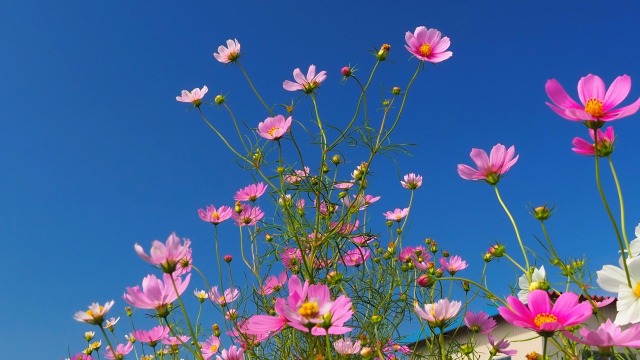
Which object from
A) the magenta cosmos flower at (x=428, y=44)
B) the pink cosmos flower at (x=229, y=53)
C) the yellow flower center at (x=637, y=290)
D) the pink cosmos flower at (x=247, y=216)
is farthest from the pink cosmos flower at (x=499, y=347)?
the pink cosmos flower at (x=229, y=53)

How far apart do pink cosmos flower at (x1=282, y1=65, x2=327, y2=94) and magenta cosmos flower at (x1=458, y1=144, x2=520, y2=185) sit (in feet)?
2.05

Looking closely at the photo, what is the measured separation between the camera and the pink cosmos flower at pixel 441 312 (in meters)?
0.97

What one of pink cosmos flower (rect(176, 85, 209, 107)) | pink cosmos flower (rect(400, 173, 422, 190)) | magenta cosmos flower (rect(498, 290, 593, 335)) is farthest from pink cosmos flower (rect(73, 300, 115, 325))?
pink cosmos flower (rect(400, 173, 422, 190))

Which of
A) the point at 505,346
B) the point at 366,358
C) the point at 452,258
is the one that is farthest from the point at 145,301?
the point at 452,258

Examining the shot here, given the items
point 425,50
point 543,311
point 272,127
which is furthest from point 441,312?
point 425,50

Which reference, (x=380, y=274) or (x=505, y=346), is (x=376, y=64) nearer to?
(x=380, y=274)

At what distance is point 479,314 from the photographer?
4.23ft

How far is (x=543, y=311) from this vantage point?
2.64 feet

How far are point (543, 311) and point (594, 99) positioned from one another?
0.31m

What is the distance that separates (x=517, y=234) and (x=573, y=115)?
24 cm

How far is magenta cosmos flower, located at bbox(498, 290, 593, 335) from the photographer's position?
30.8 inches

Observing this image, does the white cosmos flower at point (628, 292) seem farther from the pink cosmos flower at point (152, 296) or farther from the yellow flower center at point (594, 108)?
the pink cosmos flower at point (152, 296)

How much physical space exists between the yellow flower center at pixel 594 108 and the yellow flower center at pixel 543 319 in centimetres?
28

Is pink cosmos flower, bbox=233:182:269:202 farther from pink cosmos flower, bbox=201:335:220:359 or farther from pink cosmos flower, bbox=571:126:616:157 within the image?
pink cosmos flower, bbox=571:126:616:157
